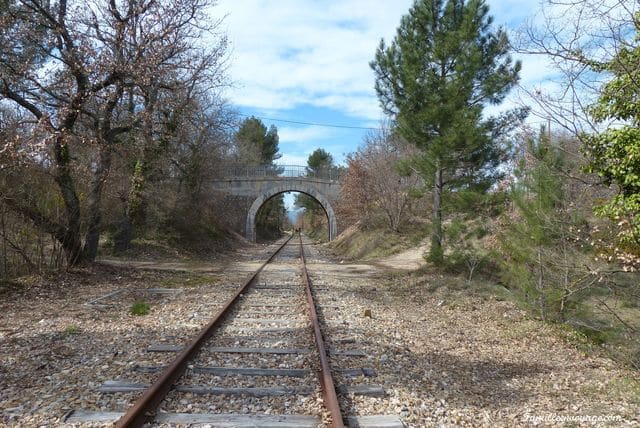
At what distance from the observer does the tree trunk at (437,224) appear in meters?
13.7

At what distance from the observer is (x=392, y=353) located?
6.11m

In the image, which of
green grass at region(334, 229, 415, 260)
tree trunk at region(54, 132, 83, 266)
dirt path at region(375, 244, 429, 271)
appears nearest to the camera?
tree trunk at region(54, 132, 83, 266)

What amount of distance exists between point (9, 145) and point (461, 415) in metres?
8.21

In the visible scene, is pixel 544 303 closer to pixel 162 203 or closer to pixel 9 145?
pixel 9 145

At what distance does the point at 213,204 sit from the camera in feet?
104

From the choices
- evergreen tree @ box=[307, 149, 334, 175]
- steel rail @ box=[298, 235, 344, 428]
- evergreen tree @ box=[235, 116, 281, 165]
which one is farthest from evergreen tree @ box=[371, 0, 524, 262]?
evergreen tree @ box=[307, 149, 334, 175]

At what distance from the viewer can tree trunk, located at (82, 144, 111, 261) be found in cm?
1223

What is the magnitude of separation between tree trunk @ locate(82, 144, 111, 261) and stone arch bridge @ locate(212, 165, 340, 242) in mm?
28774

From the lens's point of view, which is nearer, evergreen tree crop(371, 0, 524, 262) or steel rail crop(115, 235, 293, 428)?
steel rail crop(115, 235, 293, 428)

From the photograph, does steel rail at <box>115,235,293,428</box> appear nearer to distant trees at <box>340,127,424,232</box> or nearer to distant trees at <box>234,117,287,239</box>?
distant trees at <box>340,127,424,232</box>

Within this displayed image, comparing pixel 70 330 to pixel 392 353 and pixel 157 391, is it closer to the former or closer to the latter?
pixel 157 391

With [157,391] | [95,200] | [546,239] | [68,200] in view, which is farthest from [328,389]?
[95,200]

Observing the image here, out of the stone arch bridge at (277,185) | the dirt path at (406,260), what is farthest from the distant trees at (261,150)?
the dirt path at (406,260)

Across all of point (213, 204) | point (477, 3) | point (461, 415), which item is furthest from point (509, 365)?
point (213, 204)
